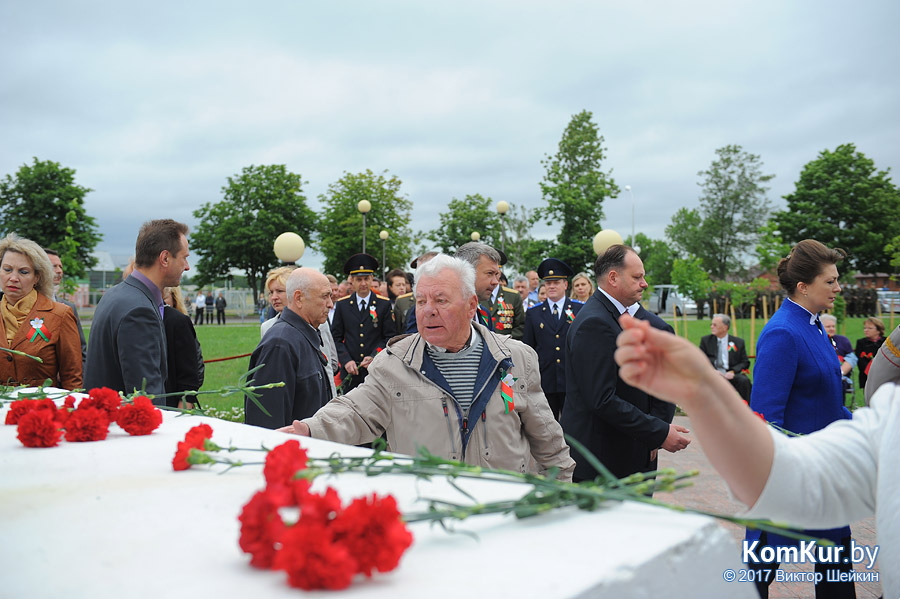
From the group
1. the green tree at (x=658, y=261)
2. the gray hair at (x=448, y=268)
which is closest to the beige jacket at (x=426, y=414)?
the gray hair at (x=448, y=268)

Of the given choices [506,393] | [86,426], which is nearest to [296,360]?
[506,393]

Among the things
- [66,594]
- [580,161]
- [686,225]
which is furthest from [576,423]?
[686,225]

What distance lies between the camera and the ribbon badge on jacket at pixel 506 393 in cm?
313

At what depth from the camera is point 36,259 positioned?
4.80 metres

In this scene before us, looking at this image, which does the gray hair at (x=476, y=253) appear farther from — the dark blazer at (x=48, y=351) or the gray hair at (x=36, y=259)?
the gray hair at (x=36, y=259)

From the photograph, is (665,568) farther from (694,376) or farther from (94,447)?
(94,447)

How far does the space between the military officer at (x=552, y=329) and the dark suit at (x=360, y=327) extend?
202 cm

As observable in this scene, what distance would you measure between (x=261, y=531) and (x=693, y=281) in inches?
2096

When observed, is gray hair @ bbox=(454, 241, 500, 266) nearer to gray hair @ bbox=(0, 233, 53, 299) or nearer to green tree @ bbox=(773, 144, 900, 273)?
gray hair @ bbox=(0, 233, 53, 299)

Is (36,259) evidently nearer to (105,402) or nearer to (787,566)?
(105,402)

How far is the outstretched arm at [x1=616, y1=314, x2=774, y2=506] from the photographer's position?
4.34 feet

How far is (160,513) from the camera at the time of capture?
1.25 metres

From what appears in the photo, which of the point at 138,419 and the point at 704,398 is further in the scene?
the point at 138,419

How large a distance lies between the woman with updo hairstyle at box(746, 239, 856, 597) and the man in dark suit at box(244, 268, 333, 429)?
282 centimetres
